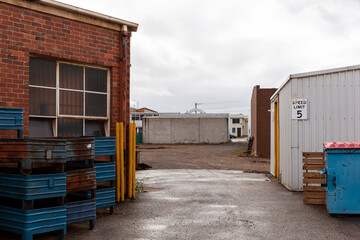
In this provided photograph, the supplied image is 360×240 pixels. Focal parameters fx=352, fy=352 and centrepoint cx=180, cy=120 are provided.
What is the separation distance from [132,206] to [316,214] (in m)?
3.86

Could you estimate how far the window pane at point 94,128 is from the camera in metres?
7.94

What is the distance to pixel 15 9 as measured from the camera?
660 cm

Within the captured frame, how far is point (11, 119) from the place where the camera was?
5824 millimetres

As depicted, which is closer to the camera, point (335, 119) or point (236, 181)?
point (335, 119)

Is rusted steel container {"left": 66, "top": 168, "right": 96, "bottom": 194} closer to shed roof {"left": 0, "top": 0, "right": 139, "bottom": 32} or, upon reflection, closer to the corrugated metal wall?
shed roof {"left": 0, "top": 0, "right": 139, "bottom": 32}

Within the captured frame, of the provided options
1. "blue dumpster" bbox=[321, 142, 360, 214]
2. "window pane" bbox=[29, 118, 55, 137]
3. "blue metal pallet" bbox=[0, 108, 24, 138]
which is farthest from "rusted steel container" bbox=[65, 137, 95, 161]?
"blue dumpster" bbox=[321, 142, 360, 214]

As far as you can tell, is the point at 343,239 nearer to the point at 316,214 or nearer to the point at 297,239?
the point at 297,239

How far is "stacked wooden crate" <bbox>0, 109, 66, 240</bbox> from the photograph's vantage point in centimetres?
487

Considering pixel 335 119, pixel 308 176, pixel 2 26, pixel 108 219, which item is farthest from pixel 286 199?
pixel 2 26

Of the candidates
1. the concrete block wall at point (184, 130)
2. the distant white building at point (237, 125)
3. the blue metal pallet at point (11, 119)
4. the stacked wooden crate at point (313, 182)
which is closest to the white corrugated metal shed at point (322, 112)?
the stacked wooden crate at point (313, 182)

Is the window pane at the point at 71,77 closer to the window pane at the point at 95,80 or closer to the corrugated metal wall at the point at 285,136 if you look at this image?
the window pane at the point at 95,80

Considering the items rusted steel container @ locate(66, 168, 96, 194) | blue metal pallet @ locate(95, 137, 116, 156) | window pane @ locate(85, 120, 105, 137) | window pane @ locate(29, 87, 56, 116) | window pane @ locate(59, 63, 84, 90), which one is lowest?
rusted steel container @ locate(66, 168, 96, 194)

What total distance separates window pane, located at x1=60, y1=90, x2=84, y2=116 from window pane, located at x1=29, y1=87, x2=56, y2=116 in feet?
0.63

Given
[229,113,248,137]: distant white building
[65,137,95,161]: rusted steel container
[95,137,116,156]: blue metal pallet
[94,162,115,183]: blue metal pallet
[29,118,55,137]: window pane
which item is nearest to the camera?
[65,137,95,161]: rusted steel container
